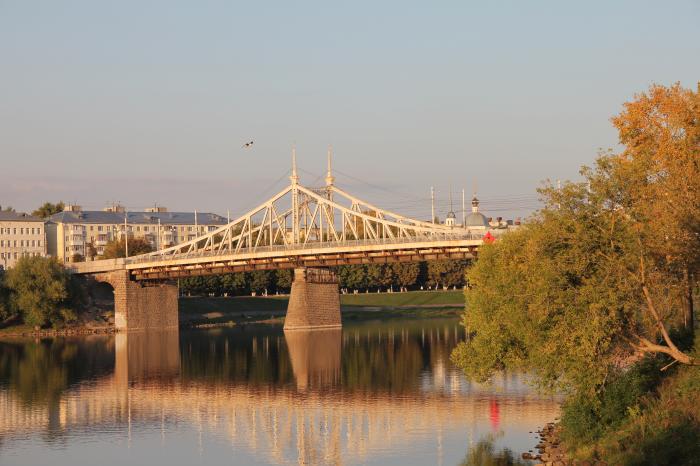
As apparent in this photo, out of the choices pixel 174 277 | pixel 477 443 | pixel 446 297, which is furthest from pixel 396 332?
pixel 477 443

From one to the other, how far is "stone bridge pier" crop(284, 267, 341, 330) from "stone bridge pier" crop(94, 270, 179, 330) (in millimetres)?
14115

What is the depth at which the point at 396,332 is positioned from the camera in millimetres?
99375

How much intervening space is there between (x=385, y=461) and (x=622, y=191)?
12332mm

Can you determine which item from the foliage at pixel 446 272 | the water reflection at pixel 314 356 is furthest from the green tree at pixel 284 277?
the water reflection at pixel 314 356

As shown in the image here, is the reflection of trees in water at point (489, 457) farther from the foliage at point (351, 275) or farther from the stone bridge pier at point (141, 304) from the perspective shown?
the foliage at point (351, 275)

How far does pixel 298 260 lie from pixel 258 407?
53.3 metres

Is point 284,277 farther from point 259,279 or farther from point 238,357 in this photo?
point 238,357

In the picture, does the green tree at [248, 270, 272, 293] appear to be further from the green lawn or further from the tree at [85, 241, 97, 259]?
the tree at [85, 241, 97, 259]

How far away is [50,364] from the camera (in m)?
73.8

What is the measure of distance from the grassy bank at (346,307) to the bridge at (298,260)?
277 inches

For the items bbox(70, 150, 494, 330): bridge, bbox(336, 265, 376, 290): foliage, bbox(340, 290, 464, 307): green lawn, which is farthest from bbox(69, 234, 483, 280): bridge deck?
bbox(336, 265, 376, 290): foliage

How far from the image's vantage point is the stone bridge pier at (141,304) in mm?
111375

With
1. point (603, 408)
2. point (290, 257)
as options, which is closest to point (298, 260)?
point (290, 257)

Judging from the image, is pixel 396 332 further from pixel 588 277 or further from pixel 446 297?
pixel 588 277
